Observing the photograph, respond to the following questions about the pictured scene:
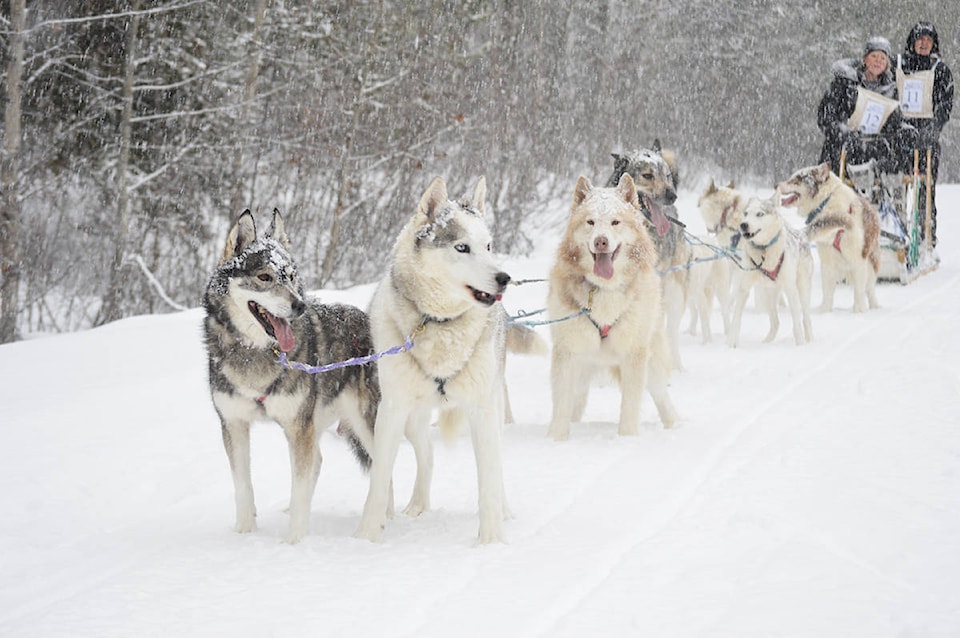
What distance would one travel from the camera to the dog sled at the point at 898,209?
39.3 ft

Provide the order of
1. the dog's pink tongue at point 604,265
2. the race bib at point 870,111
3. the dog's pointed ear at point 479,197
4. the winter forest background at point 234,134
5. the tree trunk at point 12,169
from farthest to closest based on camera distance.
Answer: the race bib at point 870,111 → the winter forest background at point 234,134 → the tree trunk at point 12,169 → the dog's pink tongue at point 604,265 → the dog's pointed ear at point 479,197

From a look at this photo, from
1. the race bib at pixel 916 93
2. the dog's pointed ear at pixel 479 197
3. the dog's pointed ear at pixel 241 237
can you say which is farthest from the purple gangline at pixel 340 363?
the race bib at pixel 916 93

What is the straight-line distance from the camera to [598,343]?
5.33 meters

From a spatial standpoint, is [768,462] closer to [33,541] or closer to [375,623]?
[375,623]

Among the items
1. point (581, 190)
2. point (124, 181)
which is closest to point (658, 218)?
point (581, 190)

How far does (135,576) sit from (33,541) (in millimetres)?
775

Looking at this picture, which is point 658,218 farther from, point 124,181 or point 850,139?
point 850,139

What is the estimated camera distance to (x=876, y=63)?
11656 mm

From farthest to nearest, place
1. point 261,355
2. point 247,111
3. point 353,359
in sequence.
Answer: point 247,111 < point 353,359 < point 261,355

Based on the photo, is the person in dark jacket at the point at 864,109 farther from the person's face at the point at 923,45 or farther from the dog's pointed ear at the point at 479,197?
the dog's pointed ear at the point at 479,197

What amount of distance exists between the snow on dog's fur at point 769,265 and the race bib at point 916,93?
14.7ft

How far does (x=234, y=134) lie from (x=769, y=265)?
613 cm

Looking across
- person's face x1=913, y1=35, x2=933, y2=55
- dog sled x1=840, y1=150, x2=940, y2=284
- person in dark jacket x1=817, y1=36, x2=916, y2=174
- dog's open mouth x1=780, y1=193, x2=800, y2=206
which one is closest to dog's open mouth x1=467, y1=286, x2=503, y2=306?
dog's open mouth x1=780, y1=193, x2=800, y2=206

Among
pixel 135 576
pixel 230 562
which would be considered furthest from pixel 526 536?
pixel 135 576
